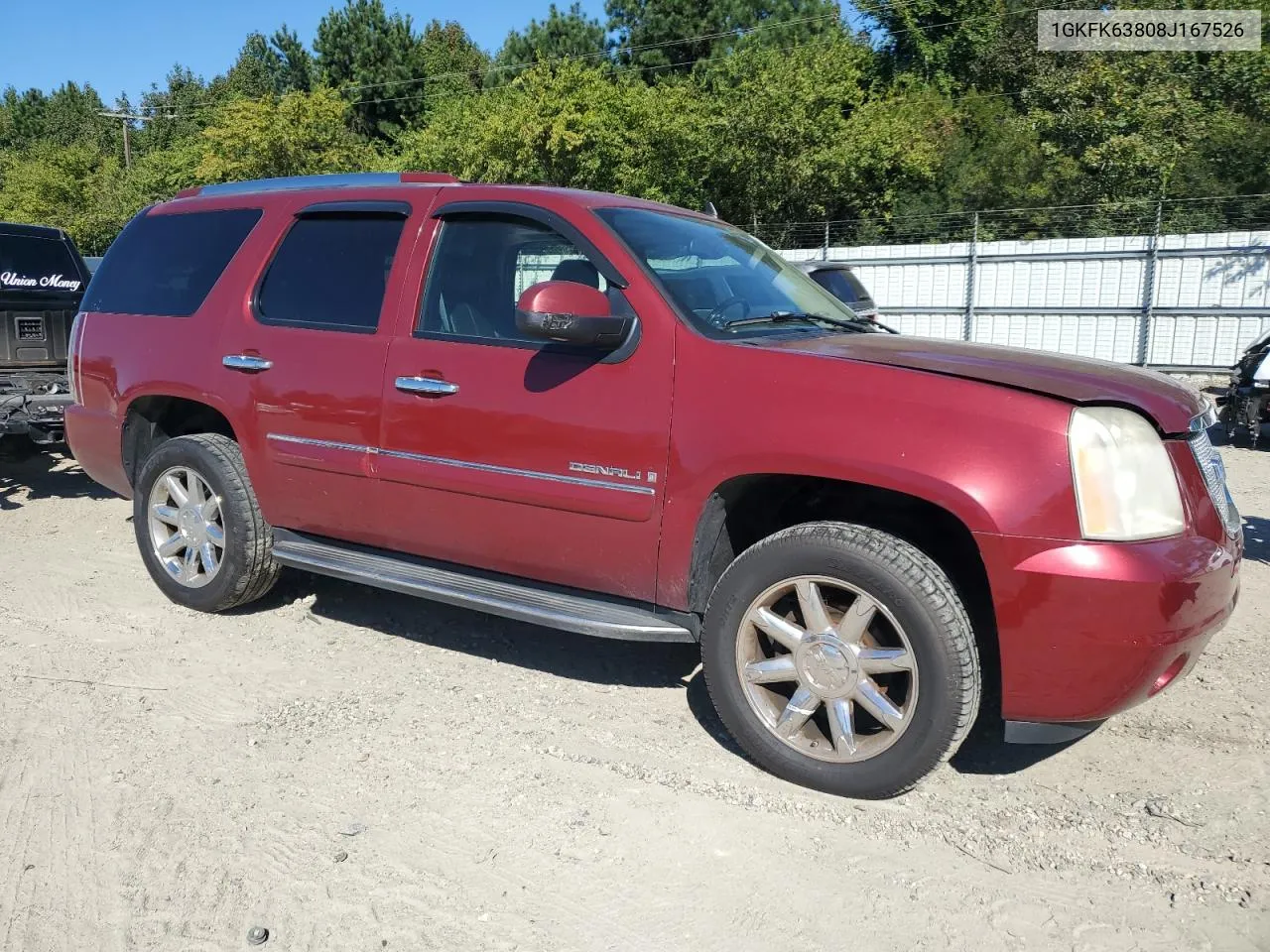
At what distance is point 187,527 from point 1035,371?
12.7 ft

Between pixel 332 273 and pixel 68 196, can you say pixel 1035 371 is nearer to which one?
pixel 332 273

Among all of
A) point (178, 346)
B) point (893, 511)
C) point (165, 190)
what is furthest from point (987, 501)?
point (165, 190)

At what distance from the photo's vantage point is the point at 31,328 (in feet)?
27.6

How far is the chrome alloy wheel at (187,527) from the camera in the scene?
493 cm

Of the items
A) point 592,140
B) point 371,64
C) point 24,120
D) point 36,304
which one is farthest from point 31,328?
point 24,120

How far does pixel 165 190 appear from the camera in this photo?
4250 cm

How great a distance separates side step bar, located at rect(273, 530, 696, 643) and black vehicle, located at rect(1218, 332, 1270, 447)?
9.06 m

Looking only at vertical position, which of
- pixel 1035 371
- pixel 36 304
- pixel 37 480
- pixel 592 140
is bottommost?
pixel 37 480

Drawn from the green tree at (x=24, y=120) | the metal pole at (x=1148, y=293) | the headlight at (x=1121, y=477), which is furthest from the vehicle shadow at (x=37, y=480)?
the green tree at (x=24, y=120)

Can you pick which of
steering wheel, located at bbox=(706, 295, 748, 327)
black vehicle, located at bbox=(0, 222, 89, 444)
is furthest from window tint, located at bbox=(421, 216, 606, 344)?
black vehicle, located at bbox=(0, 222, 89, 444)

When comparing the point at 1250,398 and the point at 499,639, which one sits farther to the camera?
the point at 1250,398

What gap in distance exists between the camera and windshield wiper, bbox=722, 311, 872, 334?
387 centimetres

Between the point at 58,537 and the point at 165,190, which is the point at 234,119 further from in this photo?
the point at 58,537

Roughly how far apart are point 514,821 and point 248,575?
225 centimetres
